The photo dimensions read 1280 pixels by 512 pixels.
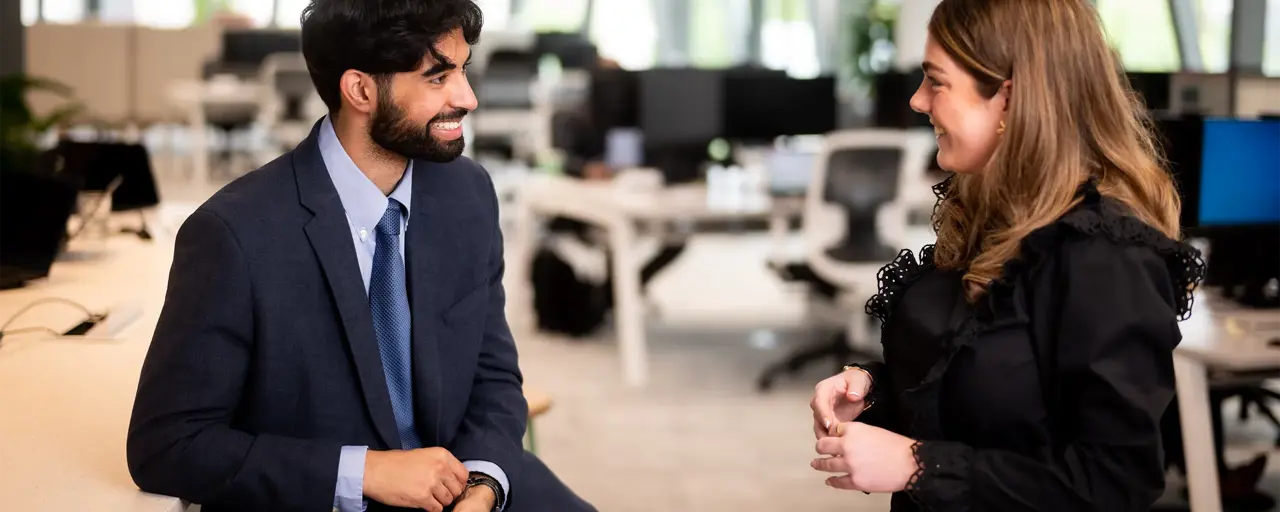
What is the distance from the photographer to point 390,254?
5.52 feet

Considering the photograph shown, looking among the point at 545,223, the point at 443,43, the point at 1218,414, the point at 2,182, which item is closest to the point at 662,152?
the point at 545,223

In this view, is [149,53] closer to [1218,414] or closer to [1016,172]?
[1218,414]

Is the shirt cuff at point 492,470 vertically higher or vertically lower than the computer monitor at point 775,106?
lower

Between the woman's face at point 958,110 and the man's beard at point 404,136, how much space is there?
2.04 feet

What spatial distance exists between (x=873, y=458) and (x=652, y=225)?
3.96 metres

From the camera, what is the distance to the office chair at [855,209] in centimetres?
476

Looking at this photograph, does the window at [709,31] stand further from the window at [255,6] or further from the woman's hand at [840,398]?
the woman's hand at [840,398]

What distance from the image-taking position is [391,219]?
170 centimetres

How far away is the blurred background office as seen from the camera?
2557 mm

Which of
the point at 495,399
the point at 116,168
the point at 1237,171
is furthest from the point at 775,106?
the point at 495,399

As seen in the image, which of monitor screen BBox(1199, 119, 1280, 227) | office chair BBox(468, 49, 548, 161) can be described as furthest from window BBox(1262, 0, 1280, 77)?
office chair BBox(468, 49, 548, 161)

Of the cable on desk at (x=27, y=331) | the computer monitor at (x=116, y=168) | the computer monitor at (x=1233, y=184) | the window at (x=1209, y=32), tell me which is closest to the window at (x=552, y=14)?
the window at (x=1209, y=32)

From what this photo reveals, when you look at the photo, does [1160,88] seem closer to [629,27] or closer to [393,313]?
[393,313]

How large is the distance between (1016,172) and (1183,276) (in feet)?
0.70
